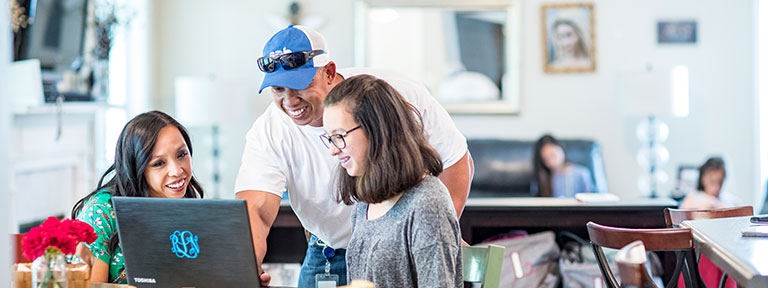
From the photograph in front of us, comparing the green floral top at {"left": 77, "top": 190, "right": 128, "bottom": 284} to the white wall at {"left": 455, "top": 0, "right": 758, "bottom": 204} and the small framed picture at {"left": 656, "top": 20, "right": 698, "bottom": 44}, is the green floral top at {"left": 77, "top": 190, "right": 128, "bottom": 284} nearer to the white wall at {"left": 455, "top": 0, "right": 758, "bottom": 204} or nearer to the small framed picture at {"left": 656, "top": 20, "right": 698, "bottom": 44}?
the white wall at {"left": 455, "top": 0, "right": 758, "bottom": 204}

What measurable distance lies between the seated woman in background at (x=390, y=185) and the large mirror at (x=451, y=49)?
3.88 metres

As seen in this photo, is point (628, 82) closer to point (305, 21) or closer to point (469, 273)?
point (305, 21)

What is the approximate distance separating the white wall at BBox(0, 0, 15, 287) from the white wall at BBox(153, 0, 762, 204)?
15.6 feet

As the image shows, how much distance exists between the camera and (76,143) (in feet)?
14.2

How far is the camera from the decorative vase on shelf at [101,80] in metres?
4.54

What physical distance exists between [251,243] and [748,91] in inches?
194

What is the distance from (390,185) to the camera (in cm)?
158

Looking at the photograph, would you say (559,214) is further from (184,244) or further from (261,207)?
(184,244)

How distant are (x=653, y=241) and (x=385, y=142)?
32.7 inches

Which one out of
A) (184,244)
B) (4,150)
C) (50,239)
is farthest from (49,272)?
(4,150)

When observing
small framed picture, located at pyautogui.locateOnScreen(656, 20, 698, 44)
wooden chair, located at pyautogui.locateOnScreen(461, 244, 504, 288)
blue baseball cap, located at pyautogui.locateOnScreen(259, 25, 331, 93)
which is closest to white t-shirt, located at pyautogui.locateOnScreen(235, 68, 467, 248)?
blue baseball cap, located at pyautogui.locateOnScreen(259, 25, 331, 93)

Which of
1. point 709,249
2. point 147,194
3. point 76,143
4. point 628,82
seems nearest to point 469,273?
point 709,249

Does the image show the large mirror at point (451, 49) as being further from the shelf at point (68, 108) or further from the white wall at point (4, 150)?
the white wall at point (4, 150)

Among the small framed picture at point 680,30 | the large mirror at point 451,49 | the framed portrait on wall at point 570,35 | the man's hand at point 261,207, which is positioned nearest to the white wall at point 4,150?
the man's hand at point 261,207
